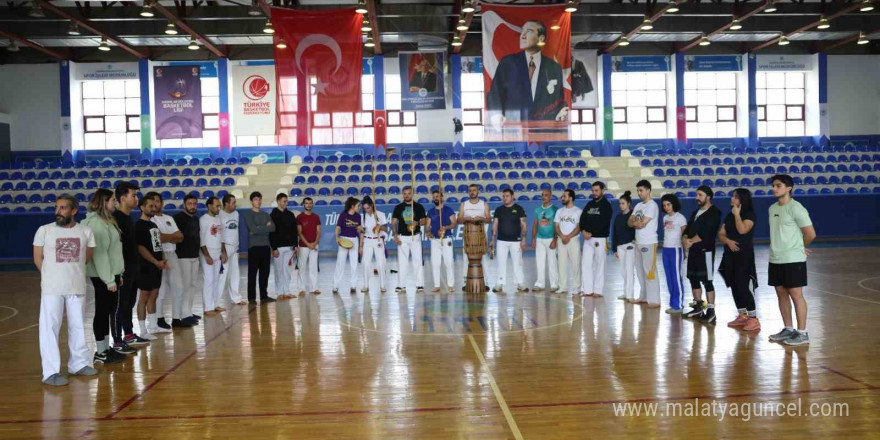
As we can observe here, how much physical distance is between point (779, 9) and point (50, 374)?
1095 inches

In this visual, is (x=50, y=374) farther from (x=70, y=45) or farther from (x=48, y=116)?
(x=48, y=116)

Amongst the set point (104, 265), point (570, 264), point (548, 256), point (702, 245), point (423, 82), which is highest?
point (423, 82)

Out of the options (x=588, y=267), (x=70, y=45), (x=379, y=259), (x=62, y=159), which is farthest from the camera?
(x=62, y=159)

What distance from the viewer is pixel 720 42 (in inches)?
1273

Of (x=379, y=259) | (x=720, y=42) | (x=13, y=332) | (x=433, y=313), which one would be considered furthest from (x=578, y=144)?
(x=13, y=332)

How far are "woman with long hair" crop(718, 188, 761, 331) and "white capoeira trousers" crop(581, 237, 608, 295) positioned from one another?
3008mm

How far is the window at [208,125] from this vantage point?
104 feet

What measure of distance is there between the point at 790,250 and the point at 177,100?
28.7 meters

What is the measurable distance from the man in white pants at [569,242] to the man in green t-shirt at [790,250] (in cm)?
458

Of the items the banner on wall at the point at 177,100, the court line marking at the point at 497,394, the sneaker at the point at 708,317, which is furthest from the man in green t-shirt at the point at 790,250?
the banner on wall at the point at 177,100

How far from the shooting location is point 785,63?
33.0 meters

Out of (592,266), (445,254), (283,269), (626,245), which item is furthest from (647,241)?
(283,269)

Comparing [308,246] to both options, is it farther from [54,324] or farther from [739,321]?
[739,321]

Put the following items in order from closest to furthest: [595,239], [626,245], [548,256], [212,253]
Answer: [212,253], [626,245], [595,239], [548,256]
